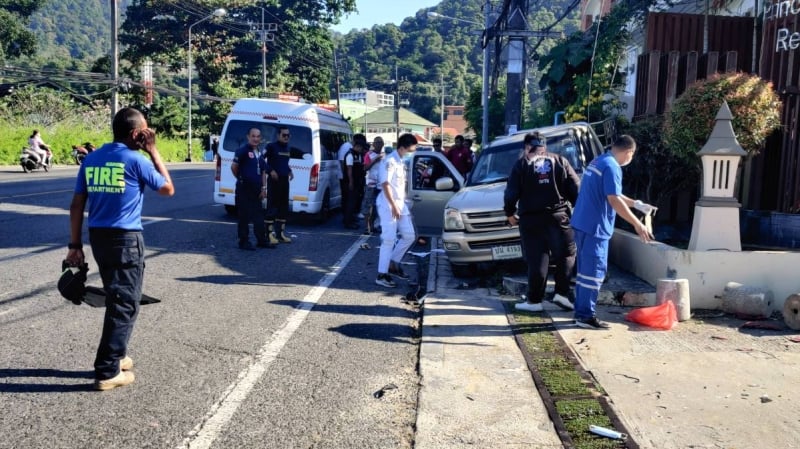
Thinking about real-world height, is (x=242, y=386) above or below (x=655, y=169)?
below

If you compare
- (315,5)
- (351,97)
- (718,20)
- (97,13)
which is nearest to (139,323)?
(718,20)

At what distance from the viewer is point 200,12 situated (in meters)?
53.5

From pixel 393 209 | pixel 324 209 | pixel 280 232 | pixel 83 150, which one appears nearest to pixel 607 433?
pixel 393 209

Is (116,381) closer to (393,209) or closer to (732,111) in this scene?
(393,209)

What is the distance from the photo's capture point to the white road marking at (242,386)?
3803mm

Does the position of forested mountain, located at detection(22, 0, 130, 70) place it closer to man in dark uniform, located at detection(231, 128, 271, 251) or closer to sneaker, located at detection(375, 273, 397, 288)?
man in dark uniform, located at detection(231, 128, 271, 251)

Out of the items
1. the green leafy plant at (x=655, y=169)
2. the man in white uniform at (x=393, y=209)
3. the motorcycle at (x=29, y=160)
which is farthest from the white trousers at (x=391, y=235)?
the motorcycle at (x=29, y=160)

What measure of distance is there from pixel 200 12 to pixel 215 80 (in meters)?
5.28

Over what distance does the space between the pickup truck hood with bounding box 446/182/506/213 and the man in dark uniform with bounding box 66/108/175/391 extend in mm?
4561

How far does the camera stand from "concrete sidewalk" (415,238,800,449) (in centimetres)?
401

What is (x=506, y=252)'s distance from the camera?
26.9 feet

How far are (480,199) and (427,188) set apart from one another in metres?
3.13

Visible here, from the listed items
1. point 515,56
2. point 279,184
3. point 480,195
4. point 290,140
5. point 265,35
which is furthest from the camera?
point 265,35

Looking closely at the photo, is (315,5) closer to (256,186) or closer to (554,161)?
(256,186)
